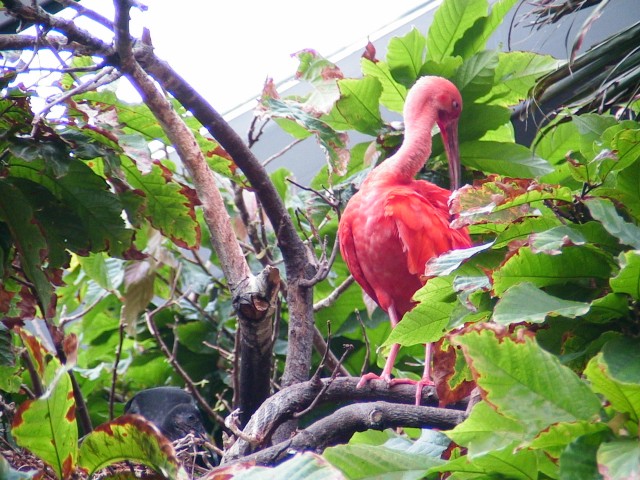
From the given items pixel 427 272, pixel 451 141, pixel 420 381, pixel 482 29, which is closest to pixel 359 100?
pixel 451 141

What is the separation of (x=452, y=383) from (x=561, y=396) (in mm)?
562

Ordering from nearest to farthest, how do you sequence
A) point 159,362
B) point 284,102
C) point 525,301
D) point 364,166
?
point 525,301 < point 284,102 < point 364,166 < point 159,362

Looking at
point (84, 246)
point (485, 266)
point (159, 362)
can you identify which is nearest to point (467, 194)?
point (485, 266)

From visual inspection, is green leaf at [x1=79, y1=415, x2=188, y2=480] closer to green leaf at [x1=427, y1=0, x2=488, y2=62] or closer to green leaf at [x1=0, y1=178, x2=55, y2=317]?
green leaf at [x1=0, y1=178, x2=55, y2=317]

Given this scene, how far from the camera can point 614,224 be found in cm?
121

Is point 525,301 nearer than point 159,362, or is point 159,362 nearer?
point 525,301

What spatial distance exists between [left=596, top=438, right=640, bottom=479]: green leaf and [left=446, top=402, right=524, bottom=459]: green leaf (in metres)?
0.11

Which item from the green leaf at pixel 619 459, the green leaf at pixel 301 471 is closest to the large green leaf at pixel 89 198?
the green leaf at pixel 301 471

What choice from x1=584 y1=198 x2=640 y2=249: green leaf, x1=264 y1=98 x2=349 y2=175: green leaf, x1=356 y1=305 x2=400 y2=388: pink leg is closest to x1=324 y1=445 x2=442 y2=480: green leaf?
x1=584 y1=198 x2=640 y2=249: green leaf

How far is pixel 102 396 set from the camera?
3609 millimetres

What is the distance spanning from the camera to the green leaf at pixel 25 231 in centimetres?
184

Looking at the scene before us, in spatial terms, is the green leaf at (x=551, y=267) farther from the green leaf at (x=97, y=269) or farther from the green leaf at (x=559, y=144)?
the green leaf at (x=97, y=269)

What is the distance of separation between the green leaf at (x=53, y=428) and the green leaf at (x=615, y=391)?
28.3 inches

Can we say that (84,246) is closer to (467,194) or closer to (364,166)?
(467,194)
